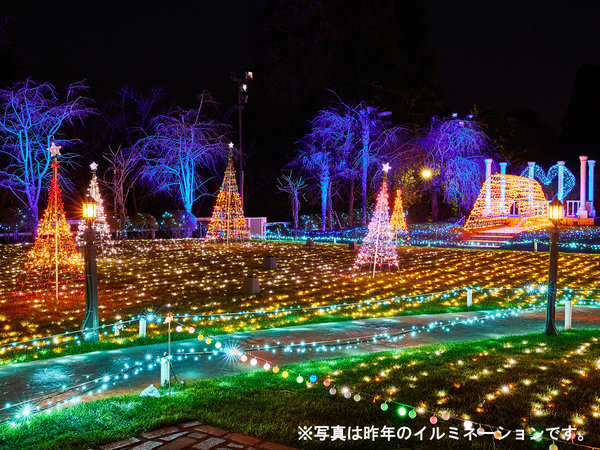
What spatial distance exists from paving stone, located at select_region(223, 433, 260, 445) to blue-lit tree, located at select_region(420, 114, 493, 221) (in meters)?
31.4

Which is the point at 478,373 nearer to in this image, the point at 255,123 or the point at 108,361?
the point at 108,361

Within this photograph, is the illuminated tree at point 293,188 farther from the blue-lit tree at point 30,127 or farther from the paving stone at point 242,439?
the paving stone at point 242,439

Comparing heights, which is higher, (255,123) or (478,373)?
(255,123)

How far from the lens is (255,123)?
42.8m

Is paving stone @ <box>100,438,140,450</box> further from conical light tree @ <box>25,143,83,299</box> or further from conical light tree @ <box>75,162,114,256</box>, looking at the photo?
conical light tree @ <box>75,162,114,256</box>

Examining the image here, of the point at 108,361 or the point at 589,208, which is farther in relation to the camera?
the point at 589,208

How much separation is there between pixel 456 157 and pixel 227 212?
1688 centimetres

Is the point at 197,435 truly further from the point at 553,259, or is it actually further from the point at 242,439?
the point at 553,259

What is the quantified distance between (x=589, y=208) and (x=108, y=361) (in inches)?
1246

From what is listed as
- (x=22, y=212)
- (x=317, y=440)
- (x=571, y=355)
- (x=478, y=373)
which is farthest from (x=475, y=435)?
(x=22, y=212)

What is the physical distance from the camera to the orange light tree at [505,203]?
29.5 meters

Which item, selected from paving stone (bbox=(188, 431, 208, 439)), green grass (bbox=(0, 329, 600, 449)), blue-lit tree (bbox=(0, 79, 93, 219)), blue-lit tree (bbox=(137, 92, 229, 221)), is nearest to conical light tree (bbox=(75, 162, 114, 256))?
blue-lit tree (bbox=(0, 79, 93, 219))

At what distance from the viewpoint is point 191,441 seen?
4.36 metres

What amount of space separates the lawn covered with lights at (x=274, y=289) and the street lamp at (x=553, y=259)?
2.57 meters
